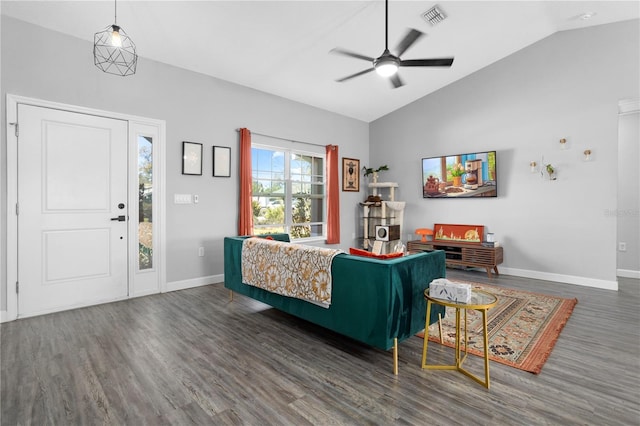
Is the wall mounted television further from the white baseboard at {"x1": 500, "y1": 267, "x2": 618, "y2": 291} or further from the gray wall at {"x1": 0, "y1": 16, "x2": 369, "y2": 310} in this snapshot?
the gray wall at {"x1": 0, "y1": 16, "x2": 369, "y2": 310}

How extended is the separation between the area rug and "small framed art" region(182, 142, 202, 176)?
3634 mm

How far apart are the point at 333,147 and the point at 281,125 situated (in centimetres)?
128

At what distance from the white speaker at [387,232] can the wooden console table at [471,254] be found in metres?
0.63

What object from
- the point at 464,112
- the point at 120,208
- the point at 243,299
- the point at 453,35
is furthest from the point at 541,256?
the point at 120,208

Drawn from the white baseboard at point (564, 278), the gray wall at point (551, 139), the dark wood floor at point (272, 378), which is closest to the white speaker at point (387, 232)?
the gray wall at point (551, 139)

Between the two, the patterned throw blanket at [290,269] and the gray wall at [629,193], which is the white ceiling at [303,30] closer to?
the gray wall at [629,193]

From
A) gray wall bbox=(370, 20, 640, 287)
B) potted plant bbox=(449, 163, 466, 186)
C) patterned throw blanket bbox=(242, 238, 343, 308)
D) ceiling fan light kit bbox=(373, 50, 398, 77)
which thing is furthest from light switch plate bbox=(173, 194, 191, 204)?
potted plant bbox=(449, 163, 466, 186)

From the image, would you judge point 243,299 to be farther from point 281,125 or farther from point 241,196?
point 281,125

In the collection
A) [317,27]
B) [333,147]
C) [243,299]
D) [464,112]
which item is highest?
[317,27]

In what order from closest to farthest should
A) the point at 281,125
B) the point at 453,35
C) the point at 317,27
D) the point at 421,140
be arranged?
1. the point at 317,27
2. the point at 453,35
3. the point at 281,125
4. the point at 421,140

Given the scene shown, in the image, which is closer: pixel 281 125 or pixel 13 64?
pixel 13 64

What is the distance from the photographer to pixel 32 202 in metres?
3.43

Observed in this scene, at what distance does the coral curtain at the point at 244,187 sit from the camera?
16.5 feet

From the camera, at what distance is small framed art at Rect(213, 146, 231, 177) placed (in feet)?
15.8
